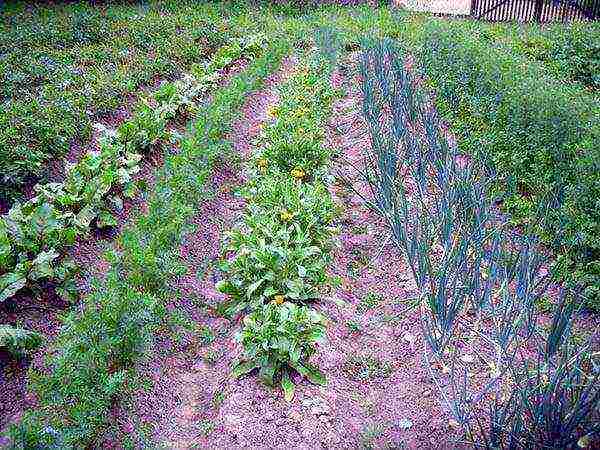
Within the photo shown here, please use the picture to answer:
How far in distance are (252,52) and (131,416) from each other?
9.52 m

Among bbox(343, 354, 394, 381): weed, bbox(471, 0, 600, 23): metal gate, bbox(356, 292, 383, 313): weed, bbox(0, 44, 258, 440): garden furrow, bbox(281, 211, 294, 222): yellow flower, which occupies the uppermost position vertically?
bbox(281, 211, 294, 222): yellow flower

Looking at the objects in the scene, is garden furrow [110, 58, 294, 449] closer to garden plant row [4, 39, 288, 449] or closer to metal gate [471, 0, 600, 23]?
garden plant row [4, 39, 288, 449]

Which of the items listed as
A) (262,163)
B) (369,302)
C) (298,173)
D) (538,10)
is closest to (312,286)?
(369,302)

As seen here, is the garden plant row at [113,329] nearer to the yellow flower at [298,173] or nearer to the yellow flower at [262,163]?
the yellow flower at [262,163]

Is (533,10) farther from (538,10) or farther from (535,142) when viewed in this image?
(535,142)

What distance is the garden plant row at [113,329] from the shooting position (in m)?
3.31

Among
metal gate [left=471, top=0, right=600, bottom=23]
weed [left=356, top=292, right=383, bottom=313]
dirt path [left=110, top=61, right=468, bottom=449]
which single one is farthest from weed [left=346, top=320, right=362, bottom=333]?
metal gate [left=471, top=0, right=600, bottom=23]

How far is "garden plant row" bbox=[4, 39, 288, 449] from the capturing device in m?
3.31

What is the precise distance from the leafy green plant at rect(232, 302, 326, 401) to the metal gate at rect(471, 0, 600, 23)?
53.4 ft

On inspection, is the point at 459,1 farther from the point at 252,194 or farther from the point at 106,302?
the point at 106,302

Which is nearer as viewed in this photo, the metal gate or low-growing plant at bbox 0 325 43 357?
low-growing plant at bbox 0 325 43 357

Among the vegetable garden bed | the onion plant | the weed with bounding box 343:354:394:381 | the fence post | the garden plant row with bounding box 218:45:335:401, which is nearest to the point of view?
the onion plant

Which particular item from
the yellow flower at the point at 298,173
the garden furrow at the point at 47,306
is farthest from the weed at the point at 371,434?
the yellow flower at the point at 298,173

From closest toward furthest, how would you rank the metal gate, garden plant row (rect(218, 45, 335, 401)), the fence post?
garden plant row (rect(218, 45, 335, 401)), the metal gate, the fence post
